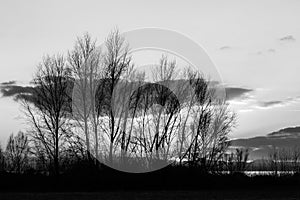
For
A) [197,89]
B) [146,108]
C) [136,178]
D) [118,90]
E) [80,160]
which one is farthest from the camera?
[197,89]

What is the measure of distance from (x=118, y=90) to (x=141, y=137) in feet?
17.2

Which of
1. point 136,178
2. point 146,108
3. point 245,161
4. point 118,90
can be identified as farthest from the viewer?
point 245,161

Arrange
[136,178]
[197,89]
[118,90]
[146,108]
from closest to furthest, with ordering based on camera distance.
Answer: [136,178], [118,90], [146,108], [197,89]

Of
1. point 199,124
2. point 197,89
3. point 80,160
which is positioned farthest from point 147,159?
point 197,89

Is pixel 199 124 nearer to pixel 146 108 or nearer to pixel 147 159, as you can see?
pixel 146 108

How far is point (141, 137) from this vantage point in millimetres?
47594

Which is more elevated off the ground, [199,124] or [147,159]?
[199,124]

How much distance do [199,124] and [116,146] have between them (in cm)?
1230

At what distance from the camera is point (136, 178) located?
40.9 metres

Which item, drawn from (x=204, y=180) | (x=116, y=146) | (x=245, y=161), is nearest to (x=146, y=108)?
(x=116, y=146)

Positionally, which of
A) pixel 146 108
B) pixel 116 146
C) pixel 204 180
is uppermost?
pixel 146 108

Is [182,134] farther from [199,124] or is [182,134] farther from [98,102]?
[98,102]

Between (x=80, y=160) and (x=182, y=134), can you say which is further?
(x=182, y=134)

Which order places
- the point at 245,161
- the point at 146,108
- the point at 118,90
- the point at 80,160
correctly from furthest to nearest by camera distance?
1. the point at 245,161
2. the point at 146,108
3. the point at 118,90
4. the point at 80,160
